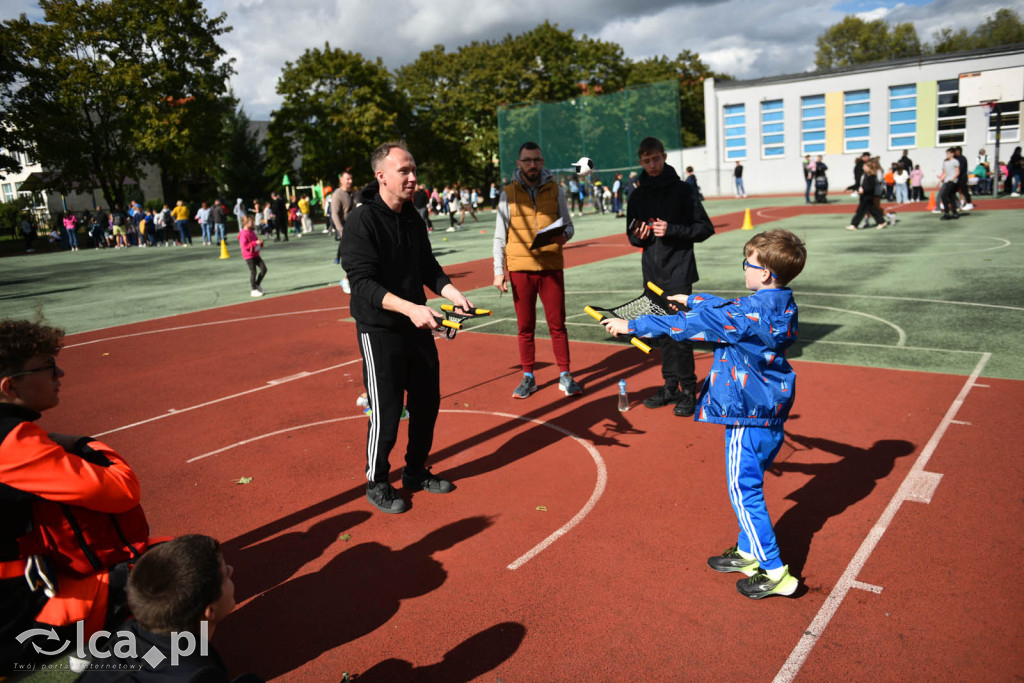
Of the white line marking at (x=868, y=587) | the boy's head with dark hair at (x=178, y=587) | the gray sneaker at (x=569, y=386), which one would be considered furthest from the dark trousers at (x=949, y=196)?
the boy's head with dark hair at (x=178, y=587)

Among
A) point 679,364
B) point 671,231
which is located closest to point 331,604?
point 679,364

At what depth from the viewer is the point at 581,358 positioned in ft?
30.1

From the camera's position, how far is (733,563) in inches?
161

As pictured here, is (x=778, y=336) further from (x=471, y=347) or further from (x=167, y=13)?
(x=167, y=13)

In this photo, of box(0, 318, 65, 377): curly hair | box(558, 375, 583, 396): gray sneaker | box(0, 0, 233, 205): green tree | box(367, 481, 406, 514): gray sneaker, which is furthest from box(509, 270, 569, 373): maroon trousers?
box(0, 0, 233, 205): green tree

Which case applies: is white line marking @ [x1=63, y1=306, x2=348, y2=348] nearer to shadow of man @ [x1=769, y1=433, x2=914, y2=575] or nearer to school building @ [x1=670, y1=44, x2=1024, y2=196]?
shadow of man @ [x1=769, y1=433, x2=914, y2=575]

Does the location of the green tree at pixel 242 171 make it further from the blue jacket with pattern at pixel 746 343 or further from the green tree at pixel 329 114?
the blue jacket with pattern at pixel 746 343

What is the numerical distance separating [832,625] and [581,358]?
5784 millimetres

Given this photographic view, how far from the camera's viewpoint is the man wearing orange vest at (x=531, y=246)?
7.18 m

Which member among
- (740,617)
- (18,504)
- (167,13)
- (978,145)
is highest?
(167,13)

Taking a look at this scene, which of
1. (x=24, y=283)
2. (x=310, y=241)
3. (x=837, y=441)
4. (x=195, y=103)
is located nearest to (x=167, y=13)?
(x=195, y=103)

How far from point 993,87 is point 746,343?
36662 millimetres

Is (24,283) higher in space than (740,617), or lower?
higher

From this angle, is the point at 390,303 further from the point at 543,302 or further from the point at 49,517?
the point at 543,302
